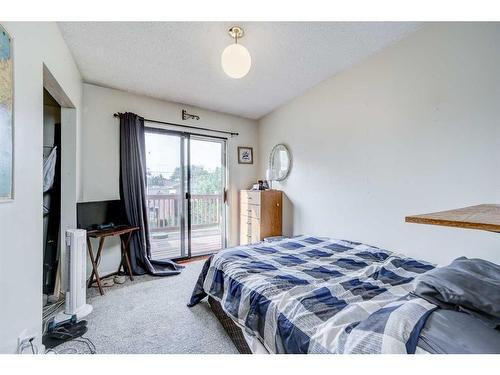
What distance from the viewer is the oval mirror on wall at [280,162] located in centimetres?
338

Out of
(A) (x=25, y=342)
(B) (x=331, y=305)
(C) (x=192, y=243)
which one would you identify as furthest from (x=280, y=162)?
(A) (x=25, y=342)

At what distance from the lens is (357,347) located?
0.82 metres

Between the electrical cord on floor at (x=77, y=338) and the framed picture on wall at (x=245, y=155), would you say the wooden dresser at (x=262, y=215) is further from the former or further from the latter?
the electrical cord on floor at (x=77, y=338)

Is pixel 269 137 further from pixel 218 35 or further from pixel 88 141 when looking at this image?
pixel 88 141

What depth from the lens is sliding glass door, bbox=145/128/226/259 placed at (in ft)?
10.8

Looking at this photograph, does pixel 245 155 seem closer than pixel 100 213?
No

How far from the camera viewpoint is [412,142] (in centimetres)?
192

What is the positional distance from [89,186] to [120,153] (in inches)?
21.4

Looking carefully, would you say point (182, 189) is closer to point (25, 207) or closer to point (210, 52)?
point (210, 52)

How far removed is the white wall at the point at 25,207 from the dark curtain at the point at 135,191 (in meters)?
1.36

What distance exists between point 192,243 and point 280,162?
203 centimetres
